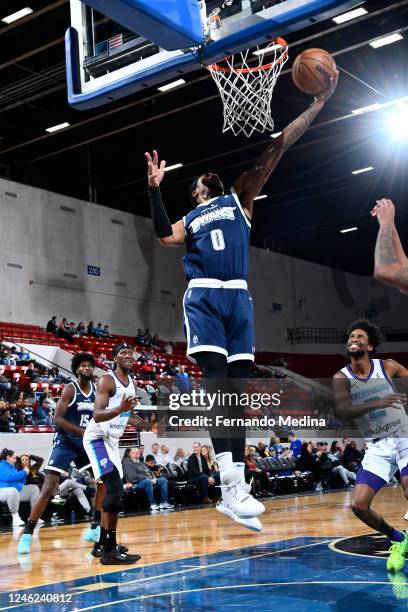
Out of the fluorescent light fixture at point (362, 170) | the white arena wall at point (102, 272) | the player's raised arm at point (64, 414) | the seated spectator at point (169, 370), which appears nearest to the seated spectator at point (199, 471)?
the player's raised arm at point (64, 414)

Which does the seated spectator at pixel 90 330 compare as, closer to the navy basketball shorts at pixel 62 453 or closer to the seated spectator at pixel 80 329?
the seated spectator at pixel 80 329

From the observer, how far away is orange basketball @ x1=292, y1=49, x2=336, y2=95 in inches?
187

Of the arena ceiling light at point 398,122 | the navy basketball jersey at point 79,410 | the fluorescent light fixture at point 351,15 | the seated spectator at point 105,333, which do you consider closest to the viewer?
the navy basketball jersey at point 79,410

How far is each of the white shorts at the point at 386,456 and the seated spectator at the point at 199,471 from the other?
8192 millimetres

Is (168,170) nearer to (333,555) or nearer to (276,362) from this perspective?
(276,362)

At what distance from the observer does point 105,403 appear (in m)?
7.06

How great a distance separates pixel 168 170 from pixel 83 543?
15.9 m

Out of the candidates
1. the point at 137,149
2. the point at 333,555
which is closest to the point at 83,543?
the point at 333,555

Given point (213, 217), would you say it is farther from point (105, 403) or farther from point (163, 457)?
point (163, 457)

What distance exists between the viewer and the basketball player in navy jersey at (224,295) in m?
4.19

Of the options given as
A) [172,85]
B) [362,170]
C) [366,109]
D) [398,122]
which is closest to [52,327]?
[172,85]

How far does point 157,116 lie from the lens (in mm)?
19562

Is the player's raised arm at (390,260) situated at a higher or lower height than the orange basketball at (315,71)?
lower

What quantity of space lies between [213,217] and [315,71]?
1.19 m
